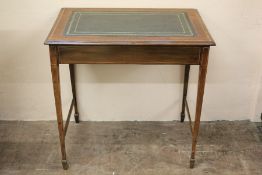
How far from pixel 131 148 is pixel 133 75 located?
50 centimetres

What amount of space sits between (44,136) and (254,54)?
5.13 ft

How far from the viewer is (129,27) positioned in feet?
6.01

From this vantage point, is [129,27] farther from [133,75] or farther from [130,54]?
[133,75]

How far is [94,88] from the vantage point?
2.44m

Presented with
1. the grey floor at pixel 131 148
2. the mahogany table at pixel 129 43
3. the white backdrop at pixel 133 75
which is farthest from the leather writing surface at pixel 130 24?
the grey floor at pixel 131 148

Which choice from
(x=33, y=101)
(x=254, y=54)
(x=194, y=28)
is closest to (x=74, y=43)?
Result: (x=194, y=28)

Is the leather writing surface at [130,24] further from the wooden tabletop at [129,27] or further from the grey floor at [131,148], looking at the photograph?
the grey floor at [131,148]

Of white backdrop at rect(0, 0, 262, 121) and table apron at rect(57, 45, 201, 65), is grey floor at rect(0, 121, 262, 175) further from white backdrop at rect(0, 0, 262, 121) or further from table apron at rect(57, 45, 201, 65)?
table apron at rect(57, 45, 201, 65)

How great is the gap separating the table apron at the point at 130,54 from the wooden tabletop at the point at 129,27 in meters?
0.05

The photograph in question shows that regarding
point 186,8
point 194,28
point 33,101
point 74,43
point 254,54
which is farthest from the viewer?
point 33,101

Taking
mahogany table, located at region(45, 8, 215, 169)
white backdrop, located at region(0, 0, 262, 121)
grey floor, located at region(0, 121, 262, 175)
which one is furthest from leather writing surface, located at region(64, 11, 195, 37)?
grey floor, located at region(0, 121, 262, 175)

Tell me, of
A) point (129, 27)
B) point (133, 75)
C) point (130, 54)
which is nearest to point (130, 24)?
point (129, 27)

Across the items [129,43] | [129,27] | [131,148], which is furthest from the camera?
[131,148]

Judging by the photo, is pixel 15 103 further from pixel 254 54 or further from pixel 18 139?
pixel 254 54
